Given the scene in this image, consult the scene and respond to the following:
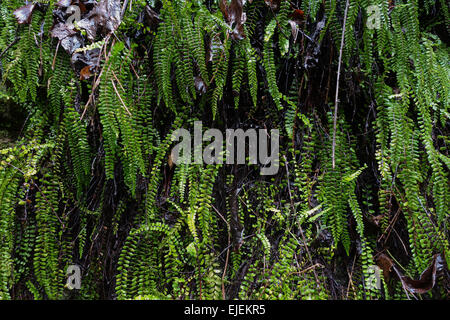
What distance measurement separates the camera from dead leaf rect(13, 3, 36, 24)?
4.79 feet

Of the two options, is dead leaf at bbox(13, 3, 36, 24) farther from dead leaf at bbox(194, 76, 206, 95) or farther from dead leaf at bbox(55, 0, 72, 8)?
dead leaf at bbox(194, 76, 206, 95)

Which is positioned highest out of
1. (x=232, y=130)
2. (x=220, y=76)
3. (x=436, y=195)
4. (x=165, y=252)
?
(x=220, y=76)

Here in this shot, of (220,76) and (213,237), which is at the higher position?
(220,76)

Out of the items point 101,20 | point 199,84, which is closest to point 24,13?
point 101,20

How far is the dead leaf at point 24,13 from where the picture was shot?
4.79ft

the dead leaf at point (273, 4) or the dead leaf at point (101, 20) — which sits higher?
the dead leaf at point (273, 4)

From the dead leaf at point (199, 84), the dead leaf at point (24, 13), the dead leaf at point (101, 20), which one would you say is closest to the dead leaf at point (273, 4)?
the dead leaf at point (199, 84)

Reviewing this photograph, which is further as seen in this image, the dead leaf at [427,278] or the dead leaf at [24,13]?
the dead leaf at [24,13]

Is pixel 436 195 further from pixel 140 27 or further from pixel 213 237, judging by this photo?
pixel 140 27

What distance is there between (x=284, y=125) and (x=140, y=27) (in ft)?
2.87

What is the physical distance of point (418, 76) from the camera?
1.49m

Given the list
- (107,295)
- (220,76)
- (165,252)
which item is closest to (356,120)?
(220,76)

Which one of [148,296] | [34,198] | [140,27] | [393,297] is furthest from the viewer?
[34,198]

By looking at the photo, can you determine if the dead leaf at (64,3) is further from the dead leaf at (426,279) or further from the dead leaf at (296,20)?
the dead leaf at (426,279)
